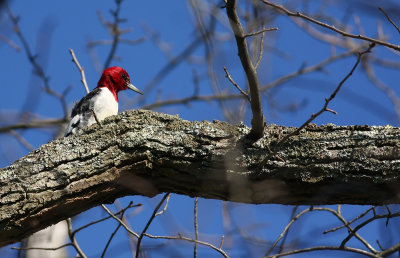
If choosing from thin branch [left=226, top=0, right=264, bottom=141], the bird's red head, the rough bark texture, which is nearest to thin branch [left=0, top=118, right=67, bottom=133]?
the bird's red head

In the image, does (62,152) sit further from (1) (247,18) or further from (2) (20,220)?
(1) (247,18)

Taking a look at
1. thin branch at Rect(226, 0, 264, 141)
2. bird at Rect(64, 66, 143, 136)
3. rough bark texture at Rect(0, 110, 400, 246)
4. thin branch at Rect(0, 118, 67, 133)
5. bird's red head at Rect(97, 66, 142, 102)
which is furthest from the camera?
bird's red head at Rect(97, 66, 142, 102)

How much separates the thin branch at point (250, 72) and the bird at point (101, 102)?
123 centimetres

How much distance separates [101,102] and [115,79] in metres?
1.15

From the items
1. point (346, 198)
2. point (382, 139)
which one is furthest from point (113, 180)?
point (382, 139)

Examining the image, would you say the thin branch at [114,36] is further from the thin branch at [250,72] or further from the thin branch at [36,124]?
the thin branch at [250,72]

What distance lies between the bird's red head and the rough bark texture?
270cm

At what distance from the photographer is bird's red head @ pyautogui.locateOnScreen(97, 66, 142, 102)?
5.77 metres

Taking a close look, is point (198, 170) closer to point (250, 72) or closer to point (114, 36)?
point (250, 72)

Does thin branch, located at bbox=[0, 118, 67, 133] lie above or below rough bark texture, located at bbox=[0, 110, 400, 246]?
above

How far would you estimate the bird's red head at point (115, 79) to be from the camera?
5773 millimetres

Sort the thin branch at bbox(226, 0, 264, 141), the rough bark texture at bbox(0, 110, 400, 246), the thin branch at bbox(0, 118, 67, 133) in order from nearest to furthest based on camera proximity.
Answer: the thin branch at bbox(226, 0, 264, 141)
the rough bark texture at bbox(0, 110, 400, 246)
the thin branch at bbox(0, 118, 67, 133)

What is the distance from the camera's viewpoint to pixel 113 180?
9.81ft

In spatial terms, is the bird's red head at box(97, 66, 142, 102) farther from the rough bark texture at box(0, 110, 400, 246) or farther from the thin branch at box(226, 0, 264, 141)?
the thin branch at box(226, 0, 264, 141)
